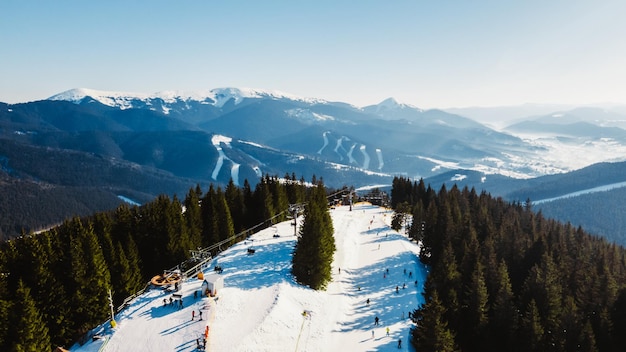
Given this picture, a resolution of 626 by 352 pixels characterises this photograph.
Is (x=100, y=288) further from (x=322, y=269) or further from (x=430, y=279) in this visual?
(x=430, y=279)

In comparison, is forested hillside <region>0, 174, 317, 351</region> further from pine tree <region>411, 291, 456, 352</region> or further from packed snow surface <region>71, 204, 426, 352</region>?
pine tree <region>411, 291, 456, 352</region>

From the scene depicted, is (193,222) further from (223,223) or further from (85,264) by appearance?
(85,264)

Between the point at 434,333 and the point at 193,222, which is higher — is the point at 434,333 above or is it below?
below

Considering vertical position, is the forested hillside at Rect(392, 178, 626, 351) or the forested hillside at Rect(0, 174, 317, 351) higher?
the forested hillside at Rect(0, 174, 317, 351)

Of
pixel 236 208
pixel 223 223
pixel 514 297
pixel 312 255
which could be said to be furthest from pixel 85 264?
pixel 514 297

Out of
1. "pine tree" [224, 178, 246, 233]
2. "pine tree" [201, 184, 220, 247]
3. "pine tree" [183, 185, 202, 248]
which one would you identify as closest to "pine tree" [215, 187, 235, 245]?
"pine tree" [201, 184, 220, 247]

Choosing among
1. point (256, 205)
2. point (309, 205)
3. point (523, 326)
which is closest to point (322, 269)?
point (309, 205)

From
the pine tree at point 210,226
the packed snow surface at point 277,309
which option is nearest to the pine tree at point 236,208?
the pine tree at point 210,226
